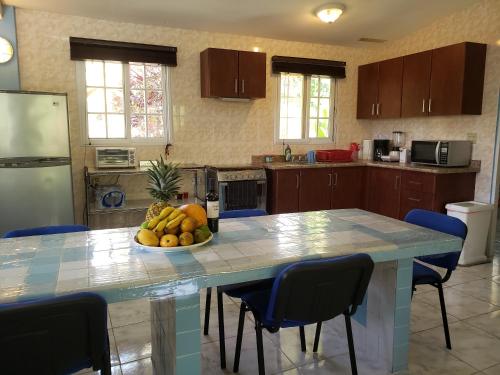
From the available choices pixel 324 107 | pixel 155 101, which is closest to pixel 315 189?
pixel 324 107

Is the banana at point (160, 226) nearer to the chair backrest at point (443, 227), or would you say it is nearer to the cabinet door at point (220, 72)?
the chair backrest at point (443, 227)

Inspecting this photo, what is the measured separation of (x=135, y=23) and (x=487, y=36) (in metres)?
3.83

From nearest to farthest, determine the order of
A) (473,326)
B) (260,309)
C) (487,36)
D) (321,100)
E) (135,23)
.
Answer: (260,309)
(473,326)
(487,36)
(135,23)
(321,100)

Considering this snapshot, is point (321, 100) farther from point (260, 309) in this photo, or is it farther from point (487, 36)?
point (260, 309)

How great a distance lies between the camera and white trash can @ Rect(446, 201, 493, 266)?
12.5 feet

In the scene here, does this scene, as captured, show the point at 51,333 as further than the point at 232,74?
No

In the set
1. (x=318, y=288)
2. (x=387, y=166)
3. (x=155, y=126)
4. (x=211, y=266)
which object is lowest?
(x=318, y=288)

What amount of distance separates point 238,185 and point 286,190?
0.62 m

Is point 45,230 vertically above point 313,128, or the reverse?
point 313,128

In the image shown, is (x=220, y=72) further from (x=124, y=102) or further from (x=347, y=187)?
(x=347, y=187)

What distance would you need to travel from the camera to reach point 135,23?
436 centimetres

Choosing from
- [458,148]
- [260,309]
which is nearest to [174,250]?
[260,309]

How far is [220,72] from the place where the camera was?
176 inches

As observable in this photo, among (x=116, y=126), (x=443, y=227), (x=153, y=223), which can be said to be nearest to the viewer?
(x=153, y=223)
